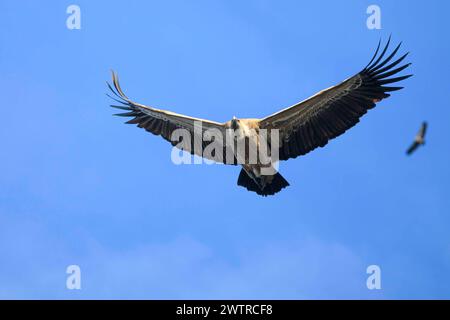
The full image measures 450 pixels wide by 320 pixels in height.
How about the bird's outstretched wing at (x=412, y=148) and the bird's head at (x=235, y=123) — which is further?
the bird's head at (x=235, y=123)

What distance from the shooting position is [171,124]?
60.8 feet

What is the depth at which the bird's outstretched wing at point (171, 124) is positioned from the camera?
1789 cm

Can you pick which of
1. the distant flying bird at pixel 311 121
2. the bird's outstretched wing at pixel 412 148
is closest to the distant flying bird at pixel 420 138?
the bird's outstretched wing at pixel 412 148

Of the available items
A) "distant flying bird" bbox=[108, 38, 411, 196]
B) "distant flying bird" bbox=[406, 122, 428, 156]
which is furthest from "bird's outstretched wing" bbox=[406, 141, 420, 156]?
"distant flying bird" bbox=[108, 38, 411, 196]

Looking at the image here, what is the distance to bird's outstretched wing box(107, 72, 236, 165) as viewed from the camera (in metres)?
17.9

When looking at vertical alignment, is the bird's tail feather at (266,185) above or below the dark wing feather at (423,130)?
above

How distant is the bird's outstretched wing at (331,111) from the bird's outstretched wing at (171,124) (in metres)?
1.28

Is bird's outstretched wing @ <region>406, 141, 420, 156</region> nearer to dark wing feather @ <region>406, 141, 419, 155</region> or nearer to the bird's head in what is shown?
dark wing feather @ <region>406, 141, 419, 155</region>

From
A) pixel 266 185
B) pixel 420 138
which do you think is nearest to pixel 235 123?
pixel 266 185

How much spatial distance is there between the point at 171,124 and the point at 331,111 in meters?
3.65

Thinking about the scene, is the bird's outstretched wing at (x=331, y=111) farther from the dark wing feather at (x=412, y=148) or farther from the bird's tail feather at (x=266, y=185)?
the dark wing feather at (x=412, y=148)

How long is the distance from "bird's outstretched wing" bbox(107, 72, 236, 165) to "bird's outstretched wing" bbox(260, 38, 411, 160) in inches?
50.3
